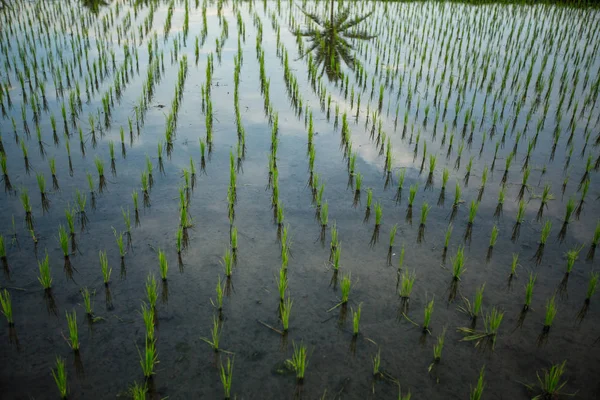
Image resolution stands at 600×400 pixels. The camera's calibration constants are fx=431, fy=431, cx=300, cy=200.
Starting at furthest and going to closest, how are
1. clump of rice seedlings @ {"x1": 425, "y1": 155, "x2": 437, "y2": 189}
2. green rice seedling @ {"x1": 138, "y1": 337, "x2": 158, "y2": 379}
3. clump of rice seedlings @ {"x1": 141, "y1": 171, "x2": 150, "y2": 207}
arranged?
1. clump of rice seedlings @ {"x1": 425, "y1": 155, "x2": 437, "y2": 189}
2. clump of rice seedlings @ {"x1": 141, "y1": 171, "x2": 150, "y2": 207}
3. green rice seedling @ {"x1": 138, "y1": 337, "x2": 158, "y2": 379}

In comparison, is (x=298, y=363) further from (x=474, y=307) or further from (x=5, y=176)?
(x=5, y=176)

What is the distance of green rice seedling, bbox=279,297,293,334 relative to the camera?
84.1 inches

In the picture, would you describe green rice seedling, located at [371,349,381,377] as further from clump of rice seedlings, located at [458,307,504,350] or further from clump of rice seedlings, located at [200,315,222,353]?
clump of rice seedlings, located at [200,315,222,353]

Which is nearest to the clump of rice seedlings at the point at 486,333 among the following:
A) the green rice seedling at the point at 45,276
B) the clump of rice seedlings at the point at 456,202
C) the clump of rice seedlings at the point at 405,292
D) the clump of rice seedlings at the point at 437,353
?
the clump of rice seedlings at the point at 437,353

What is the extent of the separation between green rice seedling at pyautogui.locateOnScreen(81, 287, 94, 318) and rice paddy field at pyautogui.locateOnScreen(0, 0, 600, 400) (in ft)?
0.05

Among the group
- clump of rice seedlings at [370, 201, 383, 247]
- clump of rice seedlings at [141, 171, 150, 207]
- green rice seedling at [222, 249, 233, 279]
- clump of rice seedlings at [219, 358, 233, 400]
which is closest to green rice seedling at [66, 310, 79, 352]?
clump of rice seedlings at [219, 358, 233, 400]

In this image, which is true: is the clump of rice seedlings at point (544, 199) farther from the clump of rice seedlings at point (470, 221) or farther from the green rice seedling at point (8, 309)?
the green rice seedling at point (8, 309)

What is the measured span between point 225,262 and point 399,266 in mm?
1050

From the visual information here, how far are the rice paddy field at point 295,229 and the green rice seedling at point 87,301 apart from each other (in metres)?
0.01

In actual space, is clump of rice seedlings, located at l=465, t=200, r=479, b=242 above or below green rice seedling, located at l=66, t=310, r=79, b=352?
above

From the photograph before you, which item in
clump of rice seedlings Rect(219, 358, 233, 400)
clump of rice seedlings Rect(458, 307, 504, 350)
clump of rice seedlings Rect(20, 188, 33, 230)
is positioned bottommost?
clump of rice seedlings Rect(219, 358, 233, 400)

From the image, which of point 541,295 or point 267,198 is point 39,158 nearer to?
point 267,198

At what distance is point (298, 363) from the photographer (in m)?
1.91

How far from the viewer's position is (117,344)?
81.0 inches
